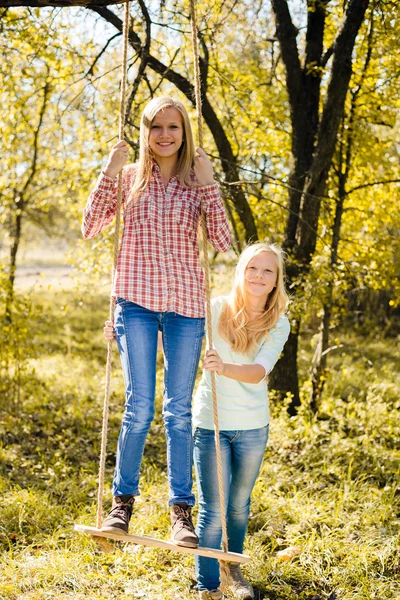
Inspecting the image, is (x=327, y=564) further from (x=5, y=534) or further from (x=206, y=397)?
(x=5, y=534)

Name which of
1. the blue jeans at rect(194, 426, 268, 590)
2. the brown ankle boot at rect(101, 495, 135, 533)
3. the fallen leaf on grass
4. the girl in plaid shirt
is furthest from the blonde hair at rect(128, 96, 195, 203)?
the fallen leaf on grass

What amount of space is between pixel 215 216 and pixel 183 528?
138 centimetres

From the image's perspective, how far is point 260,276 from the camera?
314cm

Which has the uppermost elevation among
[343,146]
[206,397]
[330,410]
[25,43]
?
[25,43]

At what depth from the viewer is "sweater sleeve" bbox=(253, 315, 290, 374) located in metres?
2.98

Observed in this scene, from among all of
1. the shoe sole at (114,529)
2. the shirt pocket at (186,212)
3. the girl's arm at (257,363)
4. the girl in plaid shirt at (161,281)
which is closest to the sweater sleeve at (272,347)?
the girl's arm at (257,363)

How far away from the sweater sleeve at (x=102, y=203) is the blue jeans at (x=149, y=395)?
42cm

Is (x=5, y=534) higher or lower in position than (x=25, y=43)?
lower

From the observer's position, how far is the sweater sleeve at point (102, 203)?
9.84ft

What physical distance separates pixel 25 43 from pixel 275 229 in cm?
275

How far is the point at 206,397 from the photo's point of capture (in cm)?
309

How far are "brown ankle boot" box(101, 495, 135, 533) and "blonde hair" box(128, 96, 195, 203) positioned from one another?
4.42ft

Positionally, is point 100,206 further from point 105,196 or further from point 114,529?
point 114,529

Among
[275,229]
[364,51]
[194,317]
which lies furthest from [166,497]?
[364,51]
